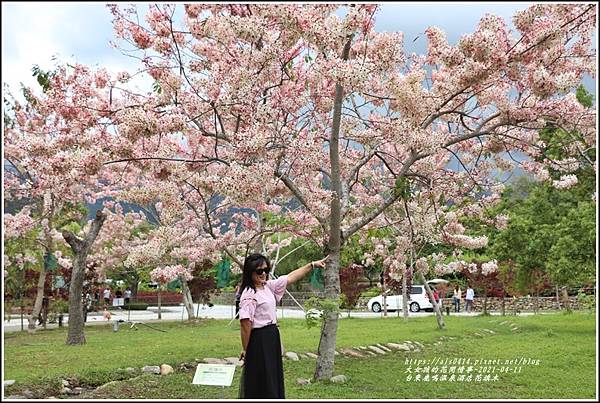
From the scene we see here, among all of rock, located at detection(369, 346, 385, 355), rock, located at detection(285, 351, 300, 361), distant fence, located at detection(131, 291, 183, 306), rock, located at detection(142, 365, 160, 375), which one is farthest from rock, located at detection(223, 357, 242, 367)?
distant fence, located at detection(131, 291, 183, 306)

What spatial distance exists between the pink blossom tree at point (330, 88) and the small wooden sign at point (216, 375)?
201 cm

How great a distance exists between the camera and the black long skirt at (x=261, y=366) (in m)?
4.62

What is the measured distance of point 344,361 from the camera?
9023mm

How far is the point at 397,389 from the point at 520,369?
2.24 metres

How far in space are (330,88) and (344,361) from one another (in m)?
4.07

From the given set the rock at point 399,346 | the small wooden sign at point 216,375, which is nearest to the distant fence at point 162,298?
the rock at point 399,346

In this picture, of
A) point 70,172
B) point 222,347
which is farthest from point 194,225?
point 70,172

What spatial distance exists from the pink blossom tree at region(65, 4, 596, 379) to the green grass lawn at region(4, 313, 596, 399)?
40.8 inches

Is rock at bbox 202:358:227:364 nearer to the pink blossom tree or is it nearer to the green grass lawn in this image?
the green grass lawn

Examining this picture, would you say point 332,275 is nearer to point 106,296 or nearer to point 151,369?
point 151,369

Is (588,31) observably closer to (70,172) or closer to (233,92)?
(233,92)

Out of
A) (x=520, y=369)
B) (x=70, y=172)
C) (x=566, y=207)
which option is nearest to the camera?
(x=70, y=172)

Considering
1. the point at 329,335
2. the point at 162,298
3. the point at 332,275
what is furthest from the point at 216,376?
the point at 162,298

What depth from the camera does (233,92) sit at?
636 cm
